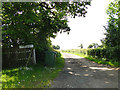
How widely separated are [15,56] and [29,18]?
4.79m

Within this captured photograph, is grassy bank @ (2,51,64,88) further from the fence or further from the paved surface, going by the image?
the fence

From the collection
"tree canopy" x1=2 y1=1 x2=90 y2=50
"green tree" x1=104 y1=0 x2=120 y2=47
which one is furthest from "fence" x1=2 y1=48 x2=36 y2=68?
"green tree" x1=104 y1=0 x2=120 y2=47

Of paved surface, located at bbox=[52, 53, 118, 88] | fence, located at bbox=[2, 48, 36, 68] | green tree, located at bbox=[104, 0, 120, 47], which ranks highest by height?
green tree, located at bbox=[104, 0, 120, 47]

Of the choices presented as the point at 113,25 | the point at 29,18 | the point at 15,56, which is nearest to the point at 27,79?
the point at 29,18

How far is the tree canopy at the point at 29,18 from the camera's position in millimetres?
7699

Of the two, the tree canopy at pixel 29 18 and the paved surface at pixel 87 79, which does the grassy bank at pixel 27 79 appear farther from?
the tree canopy at pixel 29 18

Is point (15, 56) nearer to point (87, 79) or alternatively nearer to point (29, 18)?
point (29, 18)

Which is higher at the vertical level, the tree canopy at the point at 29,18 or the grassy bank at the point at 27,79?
the tree canopy at the point at 29,18

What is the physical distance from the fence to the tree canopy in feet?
2.88

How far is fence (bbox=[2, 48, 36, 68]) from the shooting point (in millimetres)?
10086

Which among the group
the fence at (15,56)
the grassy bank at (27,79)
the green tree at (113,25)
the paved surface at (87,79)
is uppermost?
the green tree at (113,25)

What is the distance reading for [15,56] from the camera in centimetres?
1032

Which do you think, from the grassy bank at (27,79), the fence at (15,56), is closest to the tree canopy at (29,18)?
the fence at (15,56)

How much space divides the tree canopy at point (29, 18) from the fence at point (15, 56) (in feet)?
2.88
